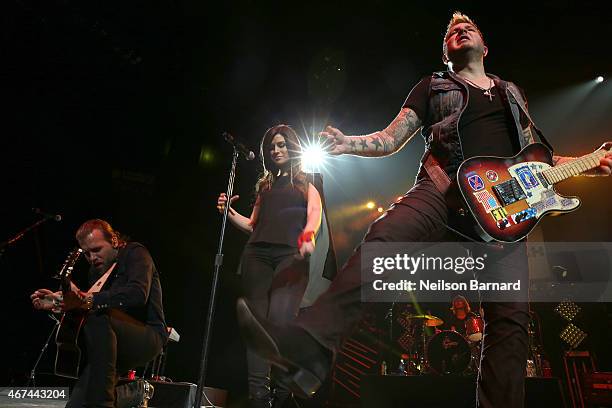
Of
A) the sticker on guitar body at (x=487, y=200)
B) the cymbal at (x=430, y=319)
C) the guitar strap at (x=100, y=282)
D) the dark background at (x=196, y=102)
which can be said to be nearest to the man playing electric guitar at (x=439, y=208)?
the sticker on guitar body at (x=487, y=200)

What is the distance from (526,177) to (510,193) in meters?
0.14

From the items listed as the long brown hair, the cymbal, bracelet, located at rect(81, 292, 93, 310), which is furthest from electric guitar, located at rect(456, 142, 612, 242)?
the cymbal

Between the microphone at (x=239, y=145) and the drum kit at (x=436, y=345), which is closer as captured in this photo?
the microphone at (x=239, y=145)

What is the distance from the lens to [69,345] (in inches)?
105

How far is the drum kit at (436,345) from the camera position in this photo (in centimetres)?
661

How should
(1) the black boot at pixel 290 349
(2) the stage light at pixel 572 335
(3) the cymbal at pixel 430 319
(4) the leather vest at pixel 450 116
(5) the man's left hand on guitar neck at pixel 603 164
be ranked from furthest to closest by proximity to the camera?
(3) the cymbal at pixel 430 319 → (2) the stage light at pixel 572 335 → (5) the man's left hand on guitar neck at pixel 603 164 → (4) the leather vest at pixel 450 116 → (1) the black boot at pixel 290 349

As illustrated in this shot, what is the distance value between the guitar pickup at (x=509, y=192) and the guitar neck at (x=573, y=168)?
0.62ft

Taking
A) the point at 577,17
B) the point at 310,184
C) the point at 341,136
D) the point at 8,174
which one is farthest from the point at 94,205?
the point at 577,17

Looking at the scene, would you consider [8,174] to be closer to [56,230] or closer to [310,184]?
[56,230]

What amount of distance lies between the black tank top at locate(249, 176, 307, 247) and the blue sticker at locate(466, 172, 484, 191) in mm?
1484

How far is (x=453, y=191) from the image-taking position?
163cm

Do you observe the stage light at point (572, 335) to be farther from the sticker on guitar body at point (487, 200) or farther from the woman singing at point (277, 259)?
the sticker on guitar body at point (487, 200)

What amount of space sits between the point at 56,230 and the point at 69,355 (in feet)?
17.3

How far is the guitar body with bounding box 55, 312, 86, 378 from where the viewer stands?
→ 262 cm
